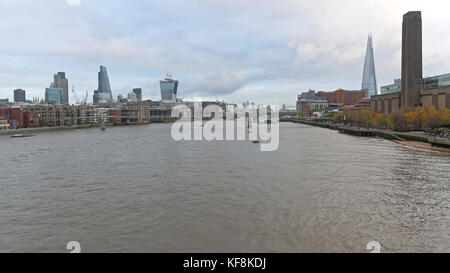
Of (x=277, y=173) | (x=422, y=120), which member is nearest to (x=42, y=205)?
(x=277, y=173)

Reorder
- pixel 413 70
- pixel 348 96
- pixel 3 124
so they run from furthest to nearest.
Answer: pixel 348 96, pixel 3 124, pixel 413 70

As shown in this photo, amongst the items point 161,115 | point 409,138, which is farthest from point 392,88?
point 161,115

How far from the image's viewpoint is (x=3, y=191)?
14.5 meters

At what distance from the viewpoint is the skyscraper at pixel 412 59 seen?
172 ft

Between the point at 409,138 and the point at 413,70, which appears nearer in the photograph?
the point at 409,138

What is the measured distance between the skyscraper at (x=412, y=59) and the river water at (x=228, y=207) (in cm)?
3870

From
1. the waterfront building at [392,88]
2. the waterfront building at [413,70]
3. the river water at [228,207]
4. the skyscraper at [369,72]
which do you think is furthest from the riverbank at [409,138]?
the skyscraper at [369,72]

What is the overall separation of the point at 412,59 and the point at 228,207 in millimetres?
55452

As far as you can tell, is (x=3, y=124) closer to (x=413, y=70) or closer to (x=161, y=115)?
(x=413, y=70)

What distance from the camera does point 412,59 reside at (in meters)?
53.7

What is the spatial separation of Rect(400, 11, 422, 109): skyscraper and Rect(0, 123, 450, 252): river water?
38.7 m

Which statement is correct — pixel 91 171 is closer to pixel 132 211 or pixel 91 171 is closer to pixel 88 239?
pixel 132 211

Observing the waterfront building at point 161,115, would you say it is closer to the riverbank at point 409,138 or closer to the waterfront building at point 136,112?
the waterfront building at point 136,112

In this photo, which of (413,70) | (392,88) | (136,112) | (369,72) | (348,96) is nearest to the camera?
(413,70)
